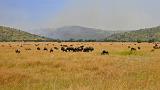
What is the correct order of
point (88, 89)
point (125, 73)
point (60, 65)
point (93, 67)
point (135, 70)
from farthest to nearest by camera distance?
point (60, 65)
point (93, 67)
point (135, 70)
point (125, 73)
point (88, 89)

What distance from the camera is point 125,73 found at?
66.2 ft

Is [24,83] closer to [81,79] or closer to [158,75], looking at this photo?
[81,79]

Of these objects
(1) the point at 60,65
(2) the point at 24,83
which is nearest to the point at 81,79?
(2) the point at 24,83

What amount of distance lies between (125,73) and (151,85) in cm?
520

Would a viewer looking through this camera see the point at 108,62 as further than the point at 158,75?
Yes

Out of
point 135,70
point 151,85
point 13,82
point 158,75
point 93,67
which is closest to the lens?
point 151,85

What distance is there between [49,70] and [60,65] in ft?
8.74

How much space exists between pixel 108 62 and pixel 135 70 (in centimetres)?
501

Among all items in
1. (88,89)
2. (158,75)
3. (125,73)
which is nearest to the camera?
(88,89)

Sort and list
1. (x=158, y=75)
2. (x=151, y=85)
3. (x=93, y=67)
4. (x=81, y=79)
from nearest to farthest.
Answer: (x=151, y=85), (x=81, y=79), (x=158, y=75), (x=93, y=67)

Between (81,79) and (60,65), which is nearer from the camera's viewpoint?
(81,79)

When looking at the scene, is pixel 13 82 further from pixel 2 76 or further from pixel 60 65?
pixel 60 65

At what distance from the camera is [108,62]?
26.6m

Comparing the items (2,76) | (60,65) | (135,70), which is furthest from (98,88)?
(60,65)
